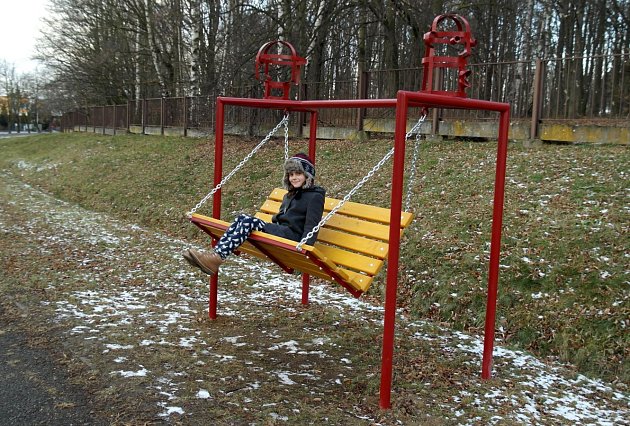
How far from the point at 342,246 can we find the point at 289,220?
18.8 inches

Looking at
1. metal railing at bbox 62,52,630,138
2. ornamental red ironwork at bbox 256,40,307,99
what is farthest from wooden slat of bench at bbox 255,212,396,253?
metal railing at bbox 62,52,630,138

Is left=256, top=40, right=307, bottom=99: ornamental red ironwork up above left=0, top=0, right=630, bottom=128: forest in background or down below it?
below

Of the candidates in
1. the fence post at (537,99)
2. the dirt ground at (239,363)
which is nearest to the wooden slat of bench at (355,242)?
the dirt ground at (239,363)

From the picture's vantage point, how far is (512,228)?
6383 millimetres

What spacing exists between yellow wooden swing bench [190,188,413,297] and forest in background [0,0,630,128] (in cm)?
698

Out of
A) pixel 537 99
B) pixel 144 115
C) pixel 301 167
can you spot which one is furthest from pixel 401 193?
pixel 144 115

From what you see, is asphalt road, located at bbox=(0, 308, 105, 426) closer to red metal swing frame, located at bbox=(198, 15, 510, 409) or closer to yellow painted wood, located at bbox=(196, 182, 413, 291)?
yellow painted wood, located at bbox=(196, 182, 413, 291)

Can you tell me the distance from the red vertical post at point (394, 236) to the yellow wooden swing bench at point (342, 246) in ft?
1.26

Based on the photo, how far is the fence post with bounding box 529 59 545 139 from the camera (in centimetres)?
1005

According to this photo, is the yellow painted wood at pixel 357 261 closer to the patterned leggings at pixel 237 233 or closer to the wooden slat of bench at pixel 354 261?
the wooden slat of bench at pixel 354 261

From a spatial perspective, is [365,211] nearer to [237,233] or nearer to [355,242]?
[355,242]

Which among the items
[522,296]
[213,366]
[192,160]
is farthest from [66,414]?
[192,160]

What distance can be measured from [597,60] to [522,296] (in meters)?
6.83

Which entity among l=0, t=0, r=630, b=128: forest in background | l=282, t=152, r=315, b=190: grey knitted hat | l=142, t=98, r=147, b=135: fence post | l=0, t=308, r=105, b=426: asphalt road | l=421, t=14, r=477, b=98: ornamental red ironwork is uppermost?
l=0, t=0, r=630, b=128: forest in background
